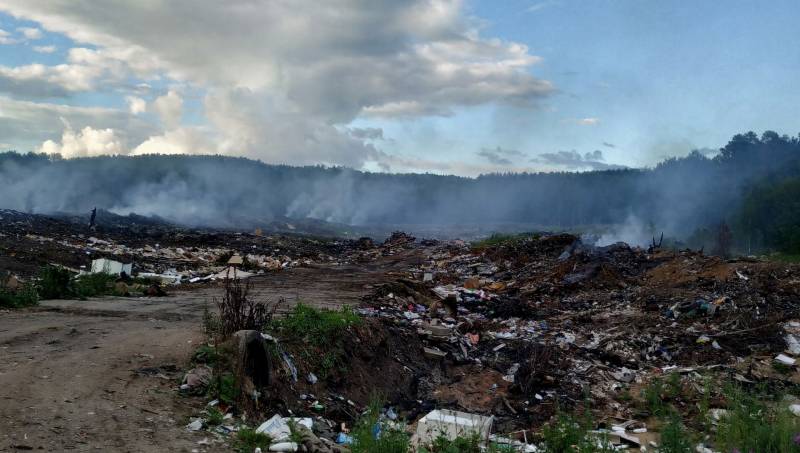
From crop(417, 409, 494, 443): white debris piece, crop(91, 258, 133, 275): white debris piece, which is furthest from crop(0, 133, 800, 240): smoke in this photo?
crop(417, 409, 494, 443): white debris piece

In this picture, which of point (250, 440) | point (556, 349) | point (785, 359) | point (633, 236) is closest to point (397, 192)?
point (633, 236)

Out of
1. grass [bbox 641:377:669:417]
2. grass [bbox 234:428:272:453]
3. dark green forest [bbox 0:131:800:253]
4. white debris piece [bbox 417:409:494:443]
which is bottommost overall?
grass [bbox 641:377:669:417]

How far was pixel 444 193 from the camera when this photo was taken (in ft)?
288

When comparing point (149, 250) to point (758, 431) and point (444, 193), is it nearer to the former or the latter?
point (758, 431)

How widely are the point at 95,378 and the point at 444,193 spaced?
273 ft

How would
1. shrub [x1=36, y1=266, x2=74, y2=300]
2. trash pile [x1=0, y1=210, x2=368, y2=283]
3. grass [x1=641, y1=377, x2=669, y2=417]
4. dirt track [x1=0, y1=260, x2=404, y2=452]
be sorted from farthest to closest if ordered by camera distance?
trash pile [x1=0, y1=210, x2=368, y2=283]
shrub [x1=36, y1=266, x2=74, y2=300]
grass [x1=641, y1=377, x2=669, y2=417]
dirt track [x1=0, y1=260, x2=404, y2=452]

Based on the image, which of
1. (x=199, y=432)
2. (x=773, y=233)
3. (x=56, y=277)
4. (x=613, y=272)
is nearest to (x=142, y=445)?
(x=199, y=432)

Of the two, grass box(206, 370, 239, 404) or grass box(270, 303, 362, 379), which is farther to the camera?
grass box(270, 303, 362, 379)

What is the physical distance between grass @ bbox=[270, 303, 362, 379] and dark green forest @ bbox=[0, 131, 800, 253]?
1445 inches

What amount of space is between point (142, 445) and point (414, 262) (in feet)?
62.4

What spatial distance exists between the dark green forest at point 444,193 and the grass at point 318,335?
36706mm

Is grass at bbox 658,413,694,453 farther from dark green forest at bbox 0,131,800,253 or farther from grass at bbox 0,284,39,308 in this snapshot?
dark green forest at bbox 0,131,800,253

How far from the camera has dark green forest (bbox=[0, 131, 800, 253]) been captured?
155 ft

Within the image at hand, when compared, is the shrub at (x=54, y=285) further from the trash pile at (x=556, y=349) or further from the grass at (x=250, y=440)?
the grass at (x=250, y=440)
